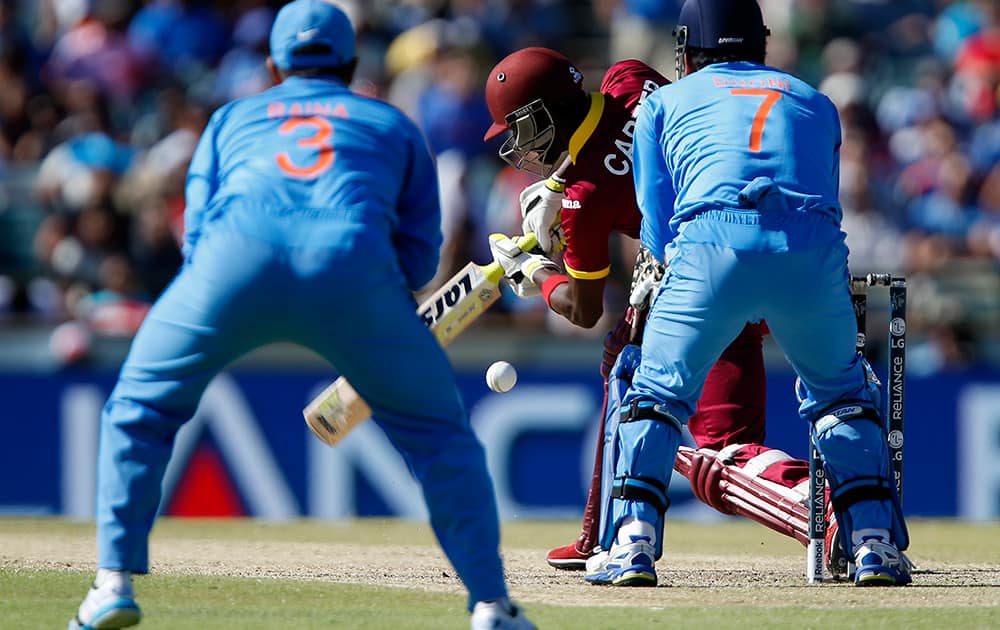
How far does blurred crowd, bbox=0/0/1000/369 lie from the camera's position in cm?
1386

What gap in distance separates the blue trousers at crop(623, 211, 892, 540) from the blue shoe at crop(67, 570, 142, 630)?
2236mm

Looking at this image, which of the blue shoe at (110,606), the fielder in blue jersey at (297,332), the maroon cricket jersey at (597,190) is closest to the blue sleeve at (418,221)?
the fielder in blue jersey at (297,332)

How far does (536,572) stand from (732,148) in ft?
7.58

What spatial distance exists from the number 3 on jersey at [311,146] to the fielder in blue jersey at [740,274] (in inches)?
66.1

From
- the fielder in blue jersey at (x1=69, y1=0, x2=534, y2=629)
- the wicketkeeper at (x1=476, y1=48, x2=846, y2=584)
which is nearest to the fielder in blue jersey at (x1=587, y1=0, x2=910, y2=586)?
the wicketkeeper at (x1=476, y1=48, x2=846, y2=584)

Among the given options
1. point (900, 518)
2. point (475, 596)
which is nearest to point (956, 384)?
point (900, 518)

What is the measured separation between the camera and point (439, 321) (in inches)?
276

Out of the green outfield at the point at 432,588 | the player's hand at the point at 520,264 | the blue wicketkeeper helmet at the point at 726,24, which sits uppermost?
the blue wicketkeeper helmet at the point at 726,24

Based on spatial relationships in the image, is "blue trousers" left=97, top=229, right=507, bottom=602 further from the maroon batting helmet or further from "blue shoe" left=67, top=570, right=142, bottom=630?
the maroon batting helmet

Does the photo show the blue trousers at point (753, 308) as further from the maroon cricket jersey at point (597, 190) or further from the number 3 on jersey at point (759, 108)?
the maroon cricket jersey at point (597, 190)

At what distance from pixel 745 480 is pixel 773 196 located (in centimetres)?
157

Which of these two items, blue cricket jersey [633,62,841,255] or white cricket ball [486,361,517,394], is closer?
blue cricket jersey [633,62,841,255]

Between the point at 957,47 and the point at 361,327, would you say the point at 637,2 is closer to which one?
the point at 957,47

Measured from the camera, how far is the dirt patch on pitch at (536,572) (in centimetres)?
649
